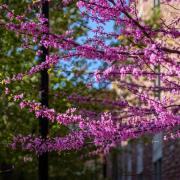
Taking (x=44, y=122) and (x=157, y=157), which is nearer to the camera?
(x=44, y=122)

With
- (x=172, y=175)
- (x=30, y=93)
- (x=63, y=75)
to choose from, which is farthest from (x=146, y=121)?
(x=63, y=75)

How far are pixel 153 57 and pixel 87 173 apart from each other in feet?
72.7

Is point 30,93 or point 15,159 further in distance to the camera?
point 15,159

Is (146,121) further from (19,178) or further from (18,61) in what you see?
(19,178)

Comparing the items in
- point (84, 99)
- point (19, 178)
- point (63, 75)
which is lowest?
point (19, 178)

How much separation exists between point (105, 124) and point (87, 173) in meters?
21.1

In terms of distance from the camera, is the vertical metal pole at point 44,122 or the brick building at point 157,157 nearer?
the vertical metal pole at point 44,122

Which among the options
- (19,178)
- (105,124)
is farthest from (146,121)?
(19,178)

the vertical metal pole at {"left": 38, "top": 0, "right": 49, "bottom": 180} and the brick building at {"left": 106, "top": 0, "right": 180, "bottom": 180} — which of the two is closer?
the vertical metal pole at {"left": 38, "top": 0, "right": 49, "bottom": 180}

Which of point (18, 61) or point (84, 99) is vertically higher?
point (18, 61)

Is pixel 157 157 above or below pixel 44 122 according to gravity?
below

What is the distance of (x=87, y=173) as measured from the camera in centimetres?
2812

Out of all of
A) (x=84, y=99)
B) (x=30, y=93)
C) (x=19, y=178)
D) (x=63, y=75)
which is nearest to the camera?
(x=84, y=99)

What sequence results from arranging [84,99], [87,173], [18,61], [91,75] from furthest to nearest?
[87,173] → [18,61] → [84,99] → [91,75]
